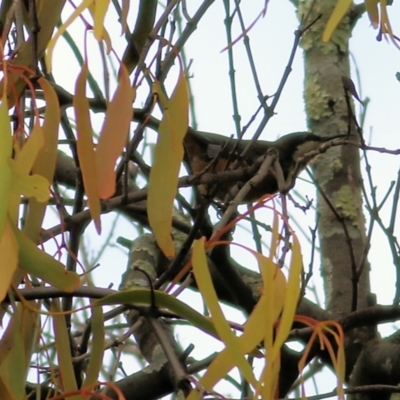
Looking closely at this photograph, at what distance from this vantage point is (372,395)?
1401 millimetres

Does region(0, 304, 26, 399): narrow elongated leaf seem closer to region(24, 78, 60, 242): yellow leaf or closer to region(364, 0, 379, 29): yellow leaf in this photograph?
region(24, 78, 60, 242): yellow leaf

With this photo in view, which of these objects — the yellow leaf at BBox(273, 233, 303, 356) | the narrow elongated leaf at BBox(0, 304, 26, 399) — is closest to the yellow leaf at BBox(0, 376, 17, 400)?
the narrow elongated leaf at BBox(0, 304, 26, 399)

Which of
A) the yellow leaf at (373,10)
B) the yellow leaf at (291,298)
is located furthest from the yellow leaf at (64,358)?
the yellow leaf at (373,10)

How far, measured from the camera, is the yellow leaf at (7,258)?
63 centimetres

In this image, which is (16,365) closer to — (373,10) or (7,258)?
(7,258)

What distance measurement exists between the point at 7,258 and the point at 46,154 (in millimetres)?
152

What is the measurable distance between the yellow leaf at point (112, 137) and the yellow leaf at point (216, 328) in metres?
0.10

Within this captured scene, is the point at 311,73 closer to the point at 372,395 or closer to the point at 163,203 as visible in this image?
the point at 372,395

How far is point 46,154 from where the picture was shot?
77 centimetres

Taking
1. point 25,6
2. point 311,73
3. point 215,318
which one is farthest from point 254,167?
point 311,73

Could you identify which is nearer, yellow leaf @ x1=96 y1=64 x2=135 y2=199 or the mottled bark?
yellow leaf @ x1=96 y1=64 x2=135 y2=199

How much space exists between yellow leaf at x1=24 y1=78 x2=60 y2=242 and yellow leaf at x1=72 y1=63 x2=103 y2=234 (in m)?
0.04

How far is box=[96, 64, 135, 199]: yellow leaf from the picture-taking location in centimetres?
71

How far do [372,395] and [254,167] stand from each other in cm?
48
